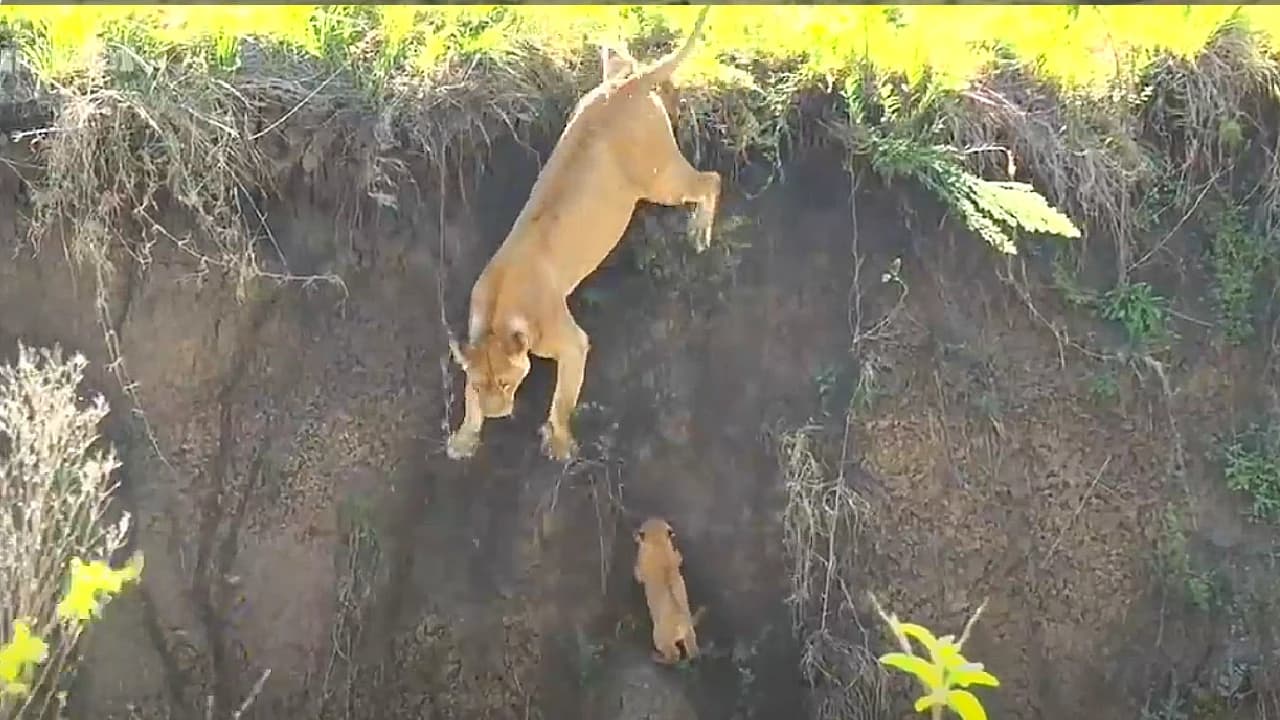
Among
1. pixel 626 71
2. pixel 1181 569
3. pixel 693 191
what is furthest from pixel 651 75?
pixel 1181 569

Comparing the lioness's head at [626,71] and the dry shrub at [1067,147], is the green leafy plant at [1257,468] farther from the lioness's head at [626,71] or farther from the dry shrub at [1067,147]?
the lioness's head at [626,71]

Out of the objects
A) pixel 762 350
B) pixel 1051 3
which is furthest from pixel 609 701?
pixel 1051 3

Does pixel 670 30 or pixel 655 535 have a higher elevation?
pixel 670 30

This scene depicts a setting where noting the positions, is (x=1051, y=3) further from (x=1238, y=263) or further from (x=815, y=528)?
(x=815, y=528)

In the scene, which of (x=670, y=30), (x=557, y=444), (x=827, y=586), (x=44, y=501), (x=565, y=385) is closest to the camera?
(x=44, y=501)

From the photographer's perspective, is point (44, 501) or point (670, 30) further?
point (670, 30)

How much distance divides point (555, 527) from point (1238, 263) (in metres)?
2.04

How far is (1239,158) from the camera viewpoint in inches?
166

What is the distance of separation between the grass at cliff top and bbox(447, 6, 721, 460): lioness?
42 centimetres

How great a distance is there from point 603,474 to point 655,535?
24 centimetres

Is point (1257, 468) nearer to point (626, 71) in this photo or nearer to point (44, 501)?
point (626, 71)

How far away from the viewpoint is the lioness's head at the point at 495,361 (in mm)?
3572

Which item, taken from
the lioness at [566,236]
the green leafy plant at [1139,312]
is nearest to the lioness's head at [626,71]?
the lioness at [566,236]

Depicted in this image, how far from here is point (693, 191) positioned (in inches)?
154
